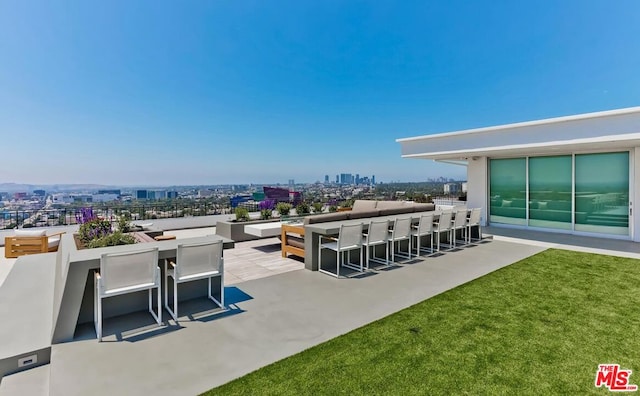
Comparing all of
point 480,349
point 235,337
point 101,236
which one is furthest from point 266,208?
point 480,349

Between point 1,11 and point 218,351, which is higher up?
point 1,11

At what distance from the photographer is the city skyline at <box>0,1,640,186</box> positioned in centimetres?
1025

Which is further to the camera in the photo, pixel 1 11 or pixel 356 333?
pixel 1 11

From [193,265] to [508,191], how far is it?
10.6 m

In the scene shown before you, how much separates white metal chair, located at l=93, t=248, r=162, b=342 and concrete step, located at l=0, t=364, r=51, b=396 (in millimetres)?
472

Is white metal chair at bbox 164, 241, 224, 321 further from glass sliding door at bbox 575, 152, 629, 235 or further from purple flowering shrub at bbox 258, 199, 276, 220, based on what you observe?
glass sliding door at bbox 575, 152, 629, 235

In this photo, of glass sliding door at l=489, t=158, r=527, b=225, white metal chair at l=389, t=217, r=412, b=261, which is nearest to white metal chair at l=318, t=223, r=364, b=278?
white metal chair at l=389, t=217, r=412, b=261

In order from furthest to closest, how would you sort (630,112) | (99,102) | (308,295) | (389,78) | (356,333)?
(389,78) < (99,102) < (630,112) < (308,295) < (356,333)

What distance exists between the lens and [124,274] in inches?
123

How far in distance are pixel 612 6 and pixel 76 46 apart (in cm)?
1826

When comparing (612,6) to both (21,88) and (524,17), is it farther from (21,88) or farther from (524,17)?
(21,88)

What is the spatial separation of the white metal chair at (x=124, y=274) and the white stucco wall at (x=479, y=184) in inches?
425

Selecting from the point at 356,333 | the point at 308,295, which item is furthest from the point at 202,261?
the point at 356,333

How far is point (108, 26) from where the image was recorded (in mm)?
9617
